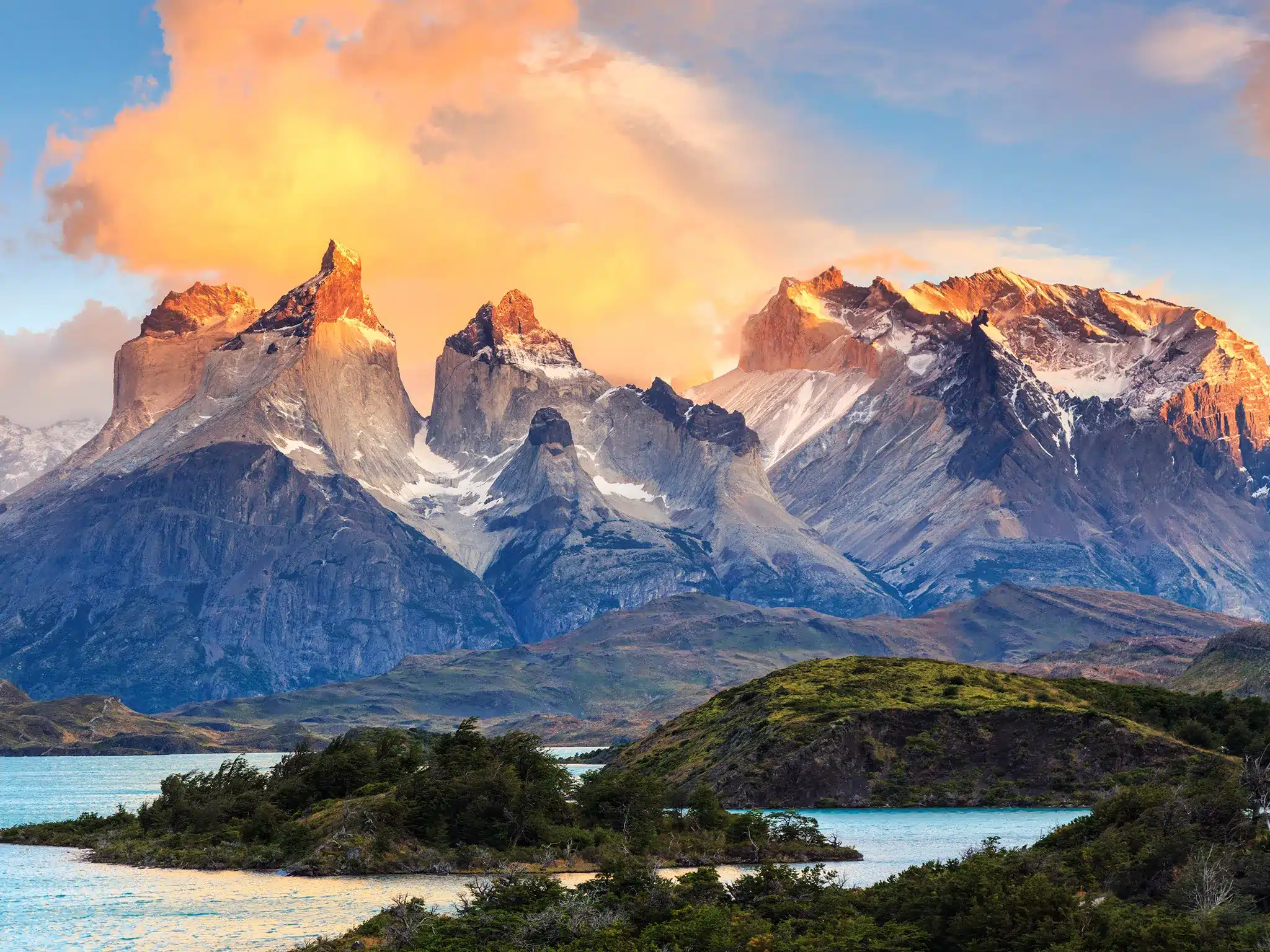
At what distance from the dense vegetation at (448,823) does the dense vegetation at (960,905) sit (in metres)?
32.2

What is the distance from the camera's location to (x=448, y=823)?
139875mm

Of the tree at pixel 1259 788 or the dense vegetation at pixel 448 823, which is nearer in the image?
the tree at pixel 1259 788

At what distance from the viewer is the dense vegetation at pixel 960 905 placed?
76562mm

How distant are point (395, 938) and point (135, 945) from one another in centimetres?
2131

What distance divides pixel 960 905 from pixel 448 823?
66.4m

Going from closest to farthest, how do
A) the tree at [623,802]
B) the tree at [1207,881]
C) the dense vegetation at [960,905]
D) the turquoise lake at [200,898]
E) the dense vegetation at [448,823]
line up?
the dense vegetation at [960,905], the tree at [1207,881], the turquoise lake at [200,898], the dense vegetation at [448,823], the tree at [623,802]

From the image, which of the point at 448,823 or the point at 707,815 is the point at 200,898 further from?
the point at 707,815

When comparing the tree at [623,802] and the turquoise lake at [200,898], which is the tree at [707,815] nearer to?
the tree at [623,802]

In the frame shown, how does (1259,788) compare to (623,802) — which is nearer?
(1259,788)

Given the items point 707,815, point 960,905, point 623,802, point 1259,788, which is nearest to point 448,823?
point 623,802

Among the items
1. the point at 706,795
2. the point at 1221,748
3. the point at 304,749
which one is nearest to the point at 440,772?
the point at 706,795

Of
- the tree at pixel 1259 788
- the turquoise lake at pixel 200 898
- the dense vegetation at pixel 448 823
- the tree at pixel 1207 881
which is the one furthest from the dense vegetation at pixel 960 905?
the dense vegetation at pixel 448 823

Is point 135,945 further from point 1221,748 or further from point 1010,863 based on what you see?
A: point 1221,748

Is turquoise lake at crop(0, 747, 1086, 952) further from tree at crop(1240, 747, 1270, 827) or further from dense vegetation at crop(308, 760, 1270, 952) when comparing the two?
tree at crop(1240, 747, 1270, 827)
